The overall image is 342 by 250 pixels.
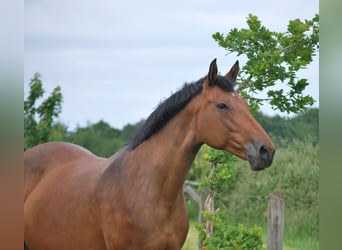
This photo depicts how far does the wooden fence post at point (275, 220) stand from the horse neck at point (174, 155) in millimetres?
1955

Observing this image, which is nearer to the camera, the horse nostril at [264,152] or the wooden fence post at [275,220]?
the horse nostril at [264,152]

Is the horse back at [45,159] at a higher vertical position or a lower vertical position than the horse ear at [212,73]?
lower

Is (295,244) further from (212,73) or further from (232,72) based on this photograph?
(212,73)

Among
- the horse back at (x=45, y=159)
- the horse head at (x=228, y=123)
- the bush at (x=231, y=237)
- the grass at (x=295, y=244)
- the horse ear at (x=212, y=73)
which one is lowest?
the grass at (x=295, y=244)

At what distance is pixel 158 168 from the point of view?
3.46 m

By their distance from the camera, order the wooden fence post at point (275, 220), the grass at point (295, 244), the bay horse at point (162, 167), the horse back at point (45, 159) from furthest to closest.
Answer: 1. the grass at point (295, 244)
2. the wooden fence post at point (275, 220)
3. the horse back at point (45, 159)
4. the bay horse at point (162, 167)

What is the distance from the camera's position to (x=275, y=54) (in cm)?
468

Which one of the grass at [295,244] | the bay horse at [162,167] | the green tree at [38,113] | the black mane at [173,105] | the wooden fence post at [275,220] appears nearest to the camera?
the bay horse at [162,167]

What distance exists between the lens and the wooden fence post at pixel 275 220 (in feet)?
17.0

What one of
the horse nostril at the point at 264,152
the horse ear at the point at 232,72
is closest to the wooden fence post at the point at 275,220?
the horse ear at the point at 232,72

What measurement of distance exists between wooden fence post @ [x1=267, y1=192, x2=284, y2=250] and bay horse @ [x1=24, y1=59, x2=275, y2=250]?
1.88 metres

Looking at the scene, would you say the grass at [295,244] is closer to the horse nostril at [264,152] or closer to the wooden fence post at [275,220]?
the wooden fence post at [275,220]
